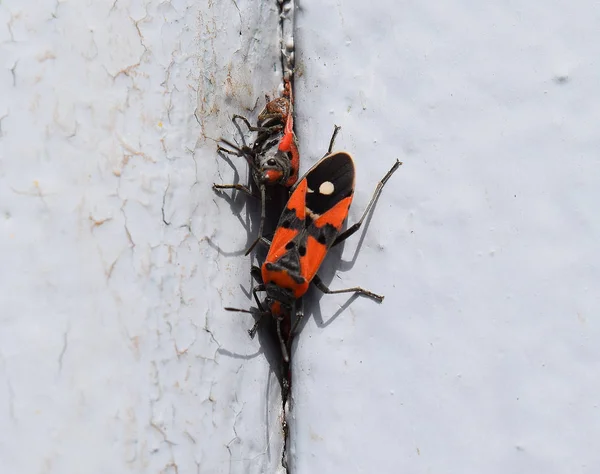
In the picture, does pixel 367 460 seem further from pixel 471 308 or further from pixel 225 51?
pixel 225 51

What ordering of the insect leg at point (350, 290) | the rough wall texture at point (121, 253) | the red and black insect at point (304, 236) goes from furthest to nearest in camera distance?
1. the red and black insect at point (304, 236)
2. the insect leg at point (350, 290)
3. the rough wall texture at point (121, 253)

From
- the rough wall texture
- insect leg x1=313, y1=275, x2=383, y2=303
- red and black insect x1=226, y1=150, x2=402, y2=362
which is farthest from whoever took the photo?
red and black insect x1=226, y1=150, x2=402, y2=362

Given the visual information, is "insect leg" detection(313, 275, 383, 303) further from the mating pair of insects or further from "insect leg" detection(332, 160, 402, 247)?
"insect leg" detection(332, 160, 402, 247)

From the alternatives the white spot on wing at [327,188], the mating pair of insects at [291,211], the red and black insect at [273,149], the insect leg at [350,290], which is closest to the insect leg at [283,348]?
the mating pair of insects at [291,211]

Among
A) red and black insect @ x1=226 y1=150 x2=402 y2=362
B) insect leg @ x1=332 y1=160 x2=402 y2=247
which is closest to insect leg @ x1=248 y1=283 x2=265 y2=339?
red and black insect @ x1=226 y1=150 x2=402 y2=362

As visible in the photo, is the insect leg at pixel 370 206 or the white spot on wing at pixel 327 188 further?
the white spot on wing at pixel 327 188

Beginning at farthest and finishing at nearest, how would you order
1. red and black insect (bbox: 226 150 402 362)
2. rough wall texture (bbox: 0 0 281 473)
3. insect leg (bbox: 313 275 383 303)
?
1. red and black insect (bbox: 226 150 402 362)
2. insect leg (bbox: 313 275 383 303)
3. rough wall texture (bbox: 0 0 281 473)

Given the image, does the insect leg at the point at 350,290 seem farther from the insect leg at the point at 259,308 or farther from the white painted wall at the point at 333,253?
the insect leg at the point at 259,308

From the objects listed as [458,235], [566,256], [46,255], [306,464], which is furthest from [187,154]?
[566,256]

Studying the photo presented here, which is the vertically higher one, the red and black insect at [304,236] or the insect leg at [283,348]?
the red and black insect at [304,236]
